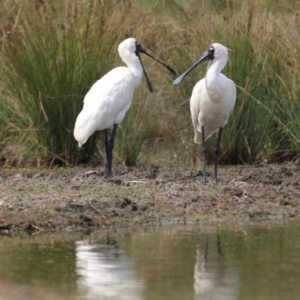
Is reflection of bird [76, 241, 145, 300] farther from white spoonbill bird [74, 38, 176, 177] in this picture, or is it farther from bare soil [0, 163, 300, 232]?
white spoonbill bird [74, 38, 176, 177]

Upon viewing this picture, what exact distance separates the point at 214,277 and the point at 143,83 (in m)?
7.25

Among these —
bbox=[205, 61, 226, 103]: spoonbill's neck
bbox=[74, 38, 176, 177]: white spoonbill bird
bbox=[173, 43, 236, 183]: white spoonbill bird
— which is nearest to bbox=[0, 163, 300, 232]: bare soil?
bbox=[74, 38, 176, 177]: white spoonbill bird

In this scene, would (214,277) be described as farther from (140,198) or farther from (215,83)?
(215,83)

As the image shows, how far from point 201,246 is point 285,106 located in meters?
4.98

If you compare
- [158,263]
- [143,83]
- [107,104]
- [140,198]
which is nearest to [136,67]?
[107,104]

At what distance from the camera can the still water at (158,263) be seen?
6.11m

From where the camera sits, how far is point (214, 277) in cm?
659

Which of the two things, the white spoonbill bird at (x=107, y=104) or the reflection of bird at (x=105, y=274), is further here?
the white spoonbill bird at (x=107, y=104)

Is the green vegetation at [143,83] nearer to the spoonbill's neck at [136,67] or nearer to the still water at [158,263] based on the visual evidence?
the spoonbill's neck at [136,67]

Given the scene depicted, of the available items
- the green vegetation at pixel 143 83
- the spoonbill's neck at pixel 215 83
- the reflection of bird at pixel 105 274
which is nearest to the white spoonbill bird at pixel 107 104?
the green vegetation at pixel 143 83

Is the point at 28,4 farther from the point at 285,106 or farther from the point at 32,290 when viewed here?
the point at 32,290

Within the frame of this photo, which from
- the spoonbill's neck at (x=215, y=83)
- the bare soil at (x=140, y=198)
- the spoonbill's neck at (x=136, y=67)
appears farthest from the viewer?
the spoonbill's neck at (x=136, y=67)

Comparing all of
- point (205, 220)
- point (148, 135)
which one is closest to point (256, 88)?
point (148, 135)

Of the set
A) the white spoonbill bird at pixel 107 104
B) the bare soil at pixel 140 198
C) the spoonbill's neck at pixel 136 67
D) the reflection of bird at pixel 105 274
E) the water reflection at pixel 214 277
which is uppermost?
the spoonbill's neck at pixel 136 67
